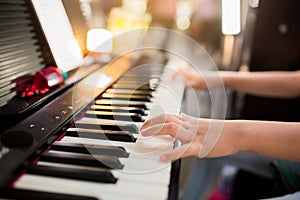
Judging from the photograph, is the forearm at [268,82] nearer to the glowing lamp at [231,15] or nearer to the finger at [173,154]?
the glowing lamp at [231,15]

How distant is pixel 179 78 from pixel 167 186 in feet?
2.48

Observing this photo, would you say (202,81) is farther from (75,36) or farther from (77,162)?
(77,162)

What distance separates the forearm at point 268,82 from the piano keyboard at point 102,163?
19.8 inches

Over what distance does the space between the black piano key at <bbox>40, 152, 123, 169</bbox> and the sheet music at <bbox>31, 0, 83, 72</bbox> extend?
1.42 ft

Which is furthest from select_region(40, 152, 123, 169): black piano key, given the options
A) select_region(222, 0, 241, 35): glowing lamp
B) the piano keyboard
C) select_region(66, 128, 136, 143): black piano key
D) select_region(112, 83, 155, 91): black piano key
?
select_region(222, 0, 241, 35): glowing lamp

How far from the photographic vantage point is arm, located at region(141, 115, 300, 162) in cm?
69

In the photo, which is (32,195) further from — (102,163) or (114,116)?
(114,116)

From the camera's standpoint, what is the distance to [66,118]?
2.47ft

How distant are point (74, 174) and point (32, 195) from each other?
81 millimetres

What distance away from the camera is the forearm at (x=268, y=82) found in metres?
1.23

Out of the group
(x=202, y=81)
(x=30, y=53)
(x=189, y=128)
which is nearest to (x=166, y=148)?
(x=189, y=128)

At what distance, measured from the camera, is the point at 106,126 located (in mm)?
777

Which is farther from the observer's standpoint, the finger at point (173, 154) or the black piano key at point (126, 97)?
the black piano key at point (126, 97)

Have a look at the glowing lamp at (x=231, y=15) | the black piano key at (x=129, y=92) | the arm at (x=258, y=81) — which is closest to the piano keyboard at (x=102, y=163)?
the black piano key at (x=129, y=92)
